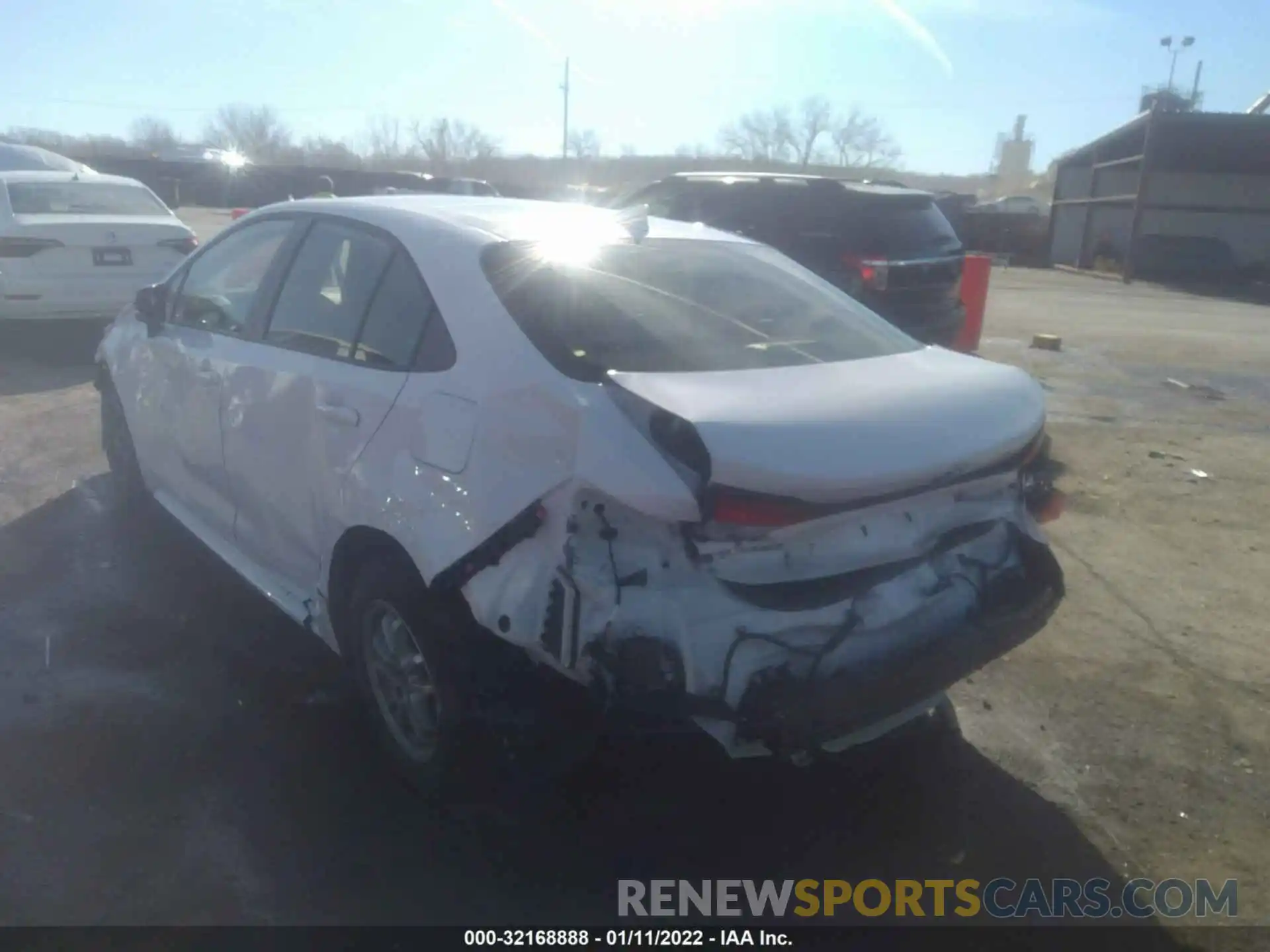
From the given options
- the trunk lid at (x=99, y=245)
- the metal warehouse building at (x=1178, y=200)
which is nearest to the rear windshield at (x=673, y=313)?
the trunk lid at (x=99, y=245)

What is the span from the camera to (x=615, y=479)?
8.18 feet

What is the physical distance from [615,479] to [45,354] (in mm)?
9192

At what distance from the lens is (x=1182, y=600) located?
510cm

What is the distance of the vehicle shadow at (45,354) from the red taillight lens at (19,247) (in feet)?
3.14

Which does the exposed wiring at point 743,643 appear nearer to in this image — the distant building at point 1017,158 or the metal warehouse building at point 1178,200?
the metal warehouse building at point 1178,200

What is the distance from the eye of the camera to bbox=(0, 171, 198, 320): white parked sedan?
8.98 meters

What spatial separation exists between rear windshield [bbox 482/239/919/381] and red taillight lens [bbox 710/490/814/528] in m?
0.52

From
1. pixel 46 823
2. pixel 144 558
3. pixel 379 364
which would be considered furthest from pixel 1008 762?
pixel 144 558

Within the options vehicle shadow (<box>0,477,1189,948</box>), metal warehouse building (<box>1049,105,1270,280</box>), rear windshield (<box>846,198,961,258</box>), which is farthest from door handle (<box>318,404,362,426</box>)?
metal warehouse building (<box>1049,105,1270,280</box>)

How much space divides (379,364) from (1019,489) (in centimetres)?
197

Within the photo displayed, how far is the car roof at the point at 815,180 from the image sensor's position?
7953 mm

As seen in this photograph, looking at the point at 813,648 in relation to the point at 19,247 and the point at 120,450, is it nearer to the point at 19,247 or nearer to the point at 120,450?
the point at 120,450

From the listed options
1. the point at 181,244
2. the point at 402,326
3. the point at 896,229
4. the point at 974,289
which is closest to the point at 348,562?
the point at 402,326

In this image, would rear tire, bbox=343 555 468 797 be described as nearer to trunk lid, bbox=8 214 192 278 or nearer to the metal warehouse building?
trunk lid, bbox=8 214 192 278
